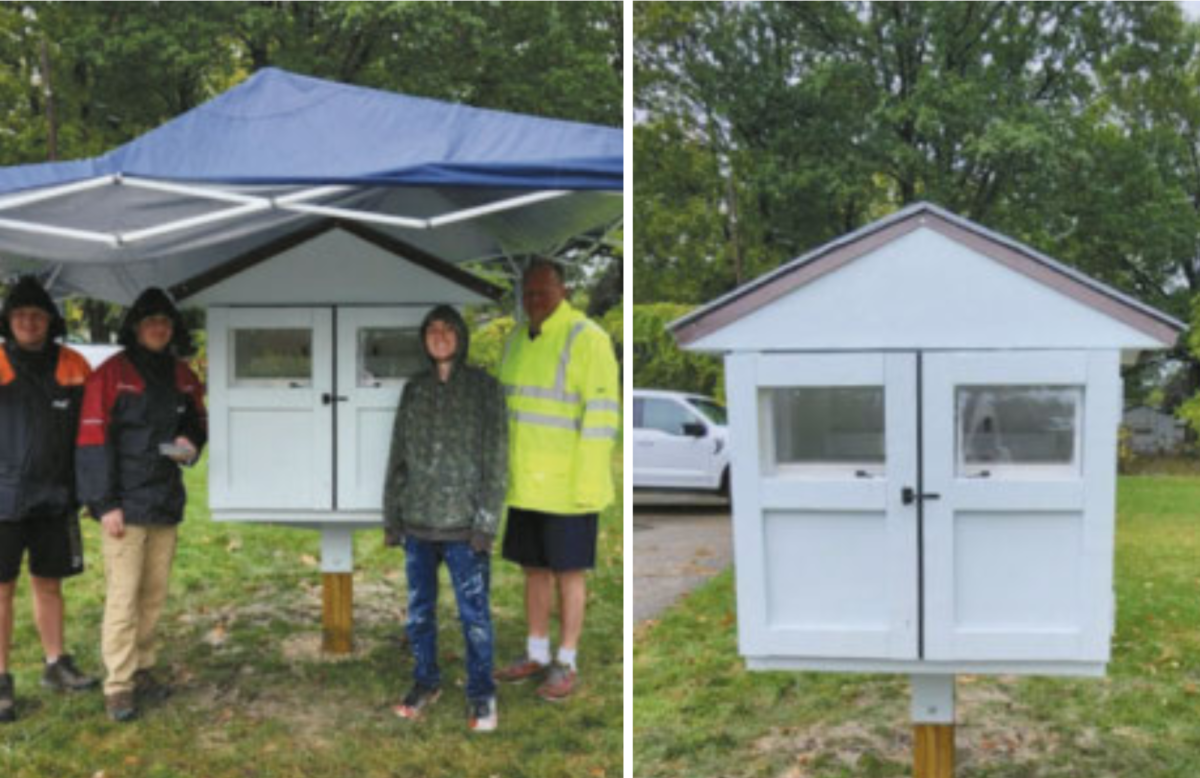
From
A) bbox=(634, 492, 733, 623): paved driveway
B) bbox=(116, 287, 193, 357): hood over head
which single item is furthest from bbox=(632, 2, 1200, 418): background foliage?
bbox=(116, 287, 193, 357): hood over head

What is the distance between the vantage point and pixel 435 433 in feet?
14.0

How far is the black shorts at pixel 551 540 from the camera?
4.51 meters

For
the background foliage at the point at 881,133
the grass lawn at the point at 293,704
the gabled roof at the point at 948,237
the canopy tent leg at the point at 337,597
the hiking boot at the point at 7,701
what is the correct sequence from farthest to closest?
the background foliage at the point at 881,133 < the canopy tent leg at the point at 337,597 < the hiking boot at the point at 7,701 < the grass lawn at the point at 293,704 < the gabled roof at the point at 948,237

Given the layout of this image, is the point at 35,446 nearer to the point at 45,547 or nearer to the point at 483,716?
the point at 45,547

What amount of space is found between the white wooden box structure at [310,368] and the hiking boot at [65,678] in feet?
2.65

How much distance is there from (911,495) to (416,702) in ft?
6.83

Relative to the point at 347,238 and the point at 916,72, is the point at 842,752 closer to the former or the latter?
the point at 347,238

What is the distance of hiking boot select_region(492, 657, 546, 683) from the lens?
4891mm

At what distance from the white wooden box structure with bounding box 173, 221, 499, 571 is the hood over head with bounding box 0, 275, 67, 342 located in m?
0.46

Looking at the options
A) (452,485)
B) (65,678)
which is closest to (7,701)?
(65,678)

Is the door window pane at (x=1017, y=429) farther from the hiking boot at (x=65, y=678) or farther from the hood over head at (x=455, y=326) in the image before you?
the hiking boot at (x=65, y=678)

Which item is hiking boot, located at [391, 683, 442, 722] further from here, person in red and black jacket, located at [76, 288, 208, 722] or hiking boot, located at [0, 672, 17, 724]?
hiking boot, located at [0, 672, 17, 724]

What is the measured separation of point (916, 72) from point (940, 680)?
1641cm

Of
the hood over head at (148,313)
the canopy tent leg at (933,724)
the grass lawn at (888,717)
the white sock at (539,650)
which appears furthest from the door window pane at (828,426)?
the hood over head at (148,313)
